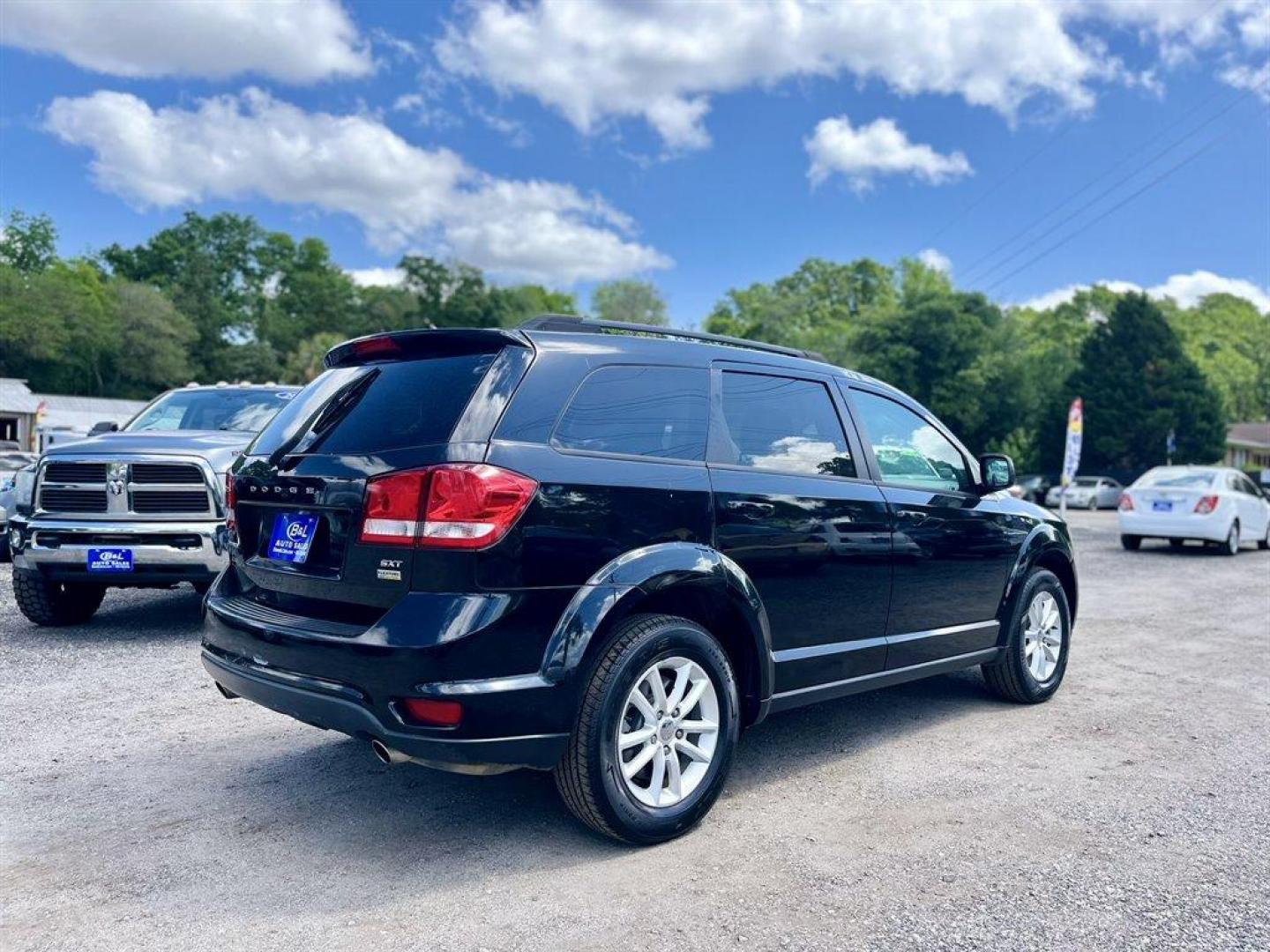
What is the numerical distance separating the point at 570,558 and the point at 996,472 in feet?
9.92

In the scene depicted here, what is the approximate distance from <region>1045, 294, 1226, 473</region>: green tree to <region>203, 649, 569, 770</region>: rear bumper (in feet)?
171

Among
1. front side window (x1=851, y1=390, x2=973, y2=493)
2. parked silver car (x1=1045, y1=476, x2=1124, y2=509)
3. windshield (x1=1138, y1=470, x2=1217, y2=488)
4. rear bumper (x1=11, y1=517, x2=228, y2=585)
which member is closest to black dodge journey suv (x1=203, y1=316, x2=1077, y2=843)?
front side window (x1=851, y1=390, x2=973, y2=493)

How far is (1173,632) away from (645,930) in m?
7.24

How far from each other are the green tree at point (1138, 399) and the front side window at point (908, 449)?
161 feet

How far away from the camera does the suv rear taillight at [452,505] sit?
320 centimetres

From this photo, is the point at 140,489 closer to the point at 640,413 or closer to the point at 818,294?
the point at 640,413

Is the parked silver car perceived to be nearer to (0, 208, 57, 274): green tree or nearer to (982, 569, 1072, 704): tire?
(982, 569, 1072, 704): tire

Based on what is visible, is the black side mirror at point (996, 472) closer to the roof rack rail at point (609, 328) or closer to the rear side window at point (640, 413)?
the roof rack rail at point (609, 328)

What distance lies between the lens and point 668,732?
365 cm

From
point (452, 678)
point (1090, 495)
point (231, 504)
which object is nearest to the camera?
point (452, 678)

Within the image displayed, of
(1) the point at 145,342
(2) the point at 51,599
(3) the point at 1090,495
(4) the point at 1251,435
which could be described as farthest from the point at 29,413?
(4) the point at 1251,435

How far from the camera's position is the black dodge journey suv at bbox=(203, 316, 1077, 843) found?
10.6 feet

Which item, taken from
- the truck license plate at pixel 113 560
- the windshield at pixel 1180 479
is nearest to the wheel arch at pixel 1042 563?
the truck license plate at pixel 113 560

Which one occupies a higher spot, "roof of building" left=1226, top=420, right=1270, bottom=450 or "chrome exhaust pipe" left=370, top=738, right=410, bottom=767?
"roof of building" left=1226, top=420, right=1270, bottom=450
